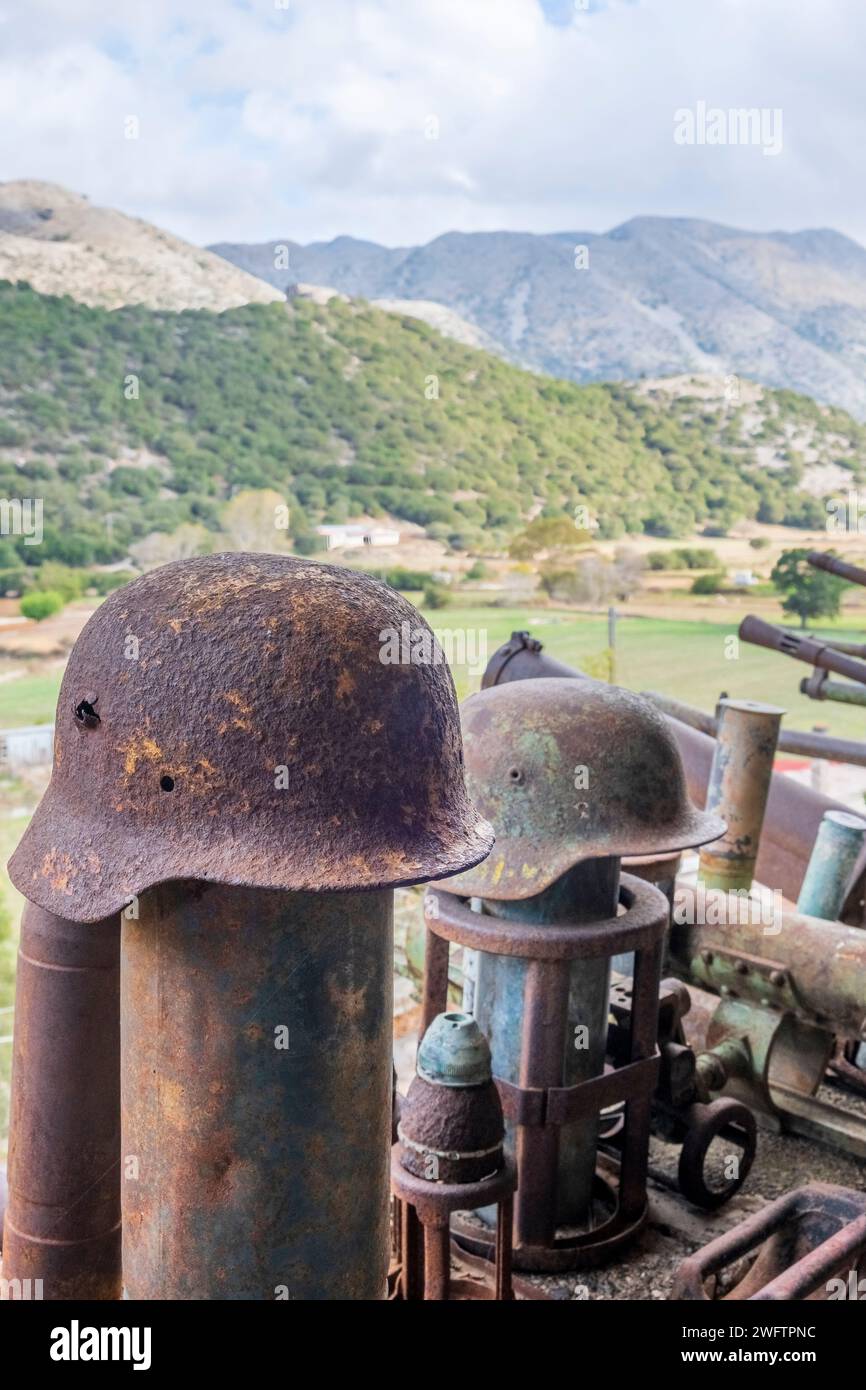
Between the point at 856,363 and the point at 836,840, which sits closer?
the point at 836,840

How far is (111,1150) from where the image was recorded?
2.45 metres

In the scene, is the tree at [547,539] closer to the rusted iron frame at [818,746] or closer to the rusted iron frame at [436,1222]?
the rusted iron frame at [818,746]

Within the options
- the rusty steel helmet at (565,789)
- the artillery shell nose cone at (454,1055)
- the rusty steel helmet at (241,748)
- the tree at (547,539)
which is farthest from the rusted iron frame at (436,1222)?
the tree at (547,539)

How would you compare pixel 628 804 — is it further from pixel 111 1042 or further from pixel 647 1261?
pixel 111 1042

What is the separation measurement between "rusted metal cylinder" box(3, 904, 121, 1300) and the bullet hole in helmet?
1.66 feet

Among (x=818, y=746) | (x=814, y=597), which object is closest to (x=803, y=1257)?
(x=818, y=746)

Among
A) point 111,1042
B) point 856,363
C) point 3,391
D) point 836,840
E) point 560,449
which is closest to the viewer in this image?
point 111,1042

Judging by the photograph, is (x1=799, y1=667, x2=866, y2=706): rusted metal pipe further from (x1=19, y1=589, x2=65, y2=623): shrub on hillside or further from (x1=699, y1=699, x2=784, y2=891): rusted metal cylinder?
(x1=19, y1=589, x2=65, y2=623): shrub on hillside

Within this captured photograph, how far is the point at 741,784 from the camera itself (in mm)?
5094

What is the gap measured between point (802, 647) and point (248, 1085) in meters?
4.72

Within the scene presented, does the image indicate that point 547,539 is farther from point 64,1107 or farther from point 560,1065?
point 64,1107

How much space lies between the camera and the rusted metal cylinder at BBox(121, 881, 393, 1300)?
2.05 meters
